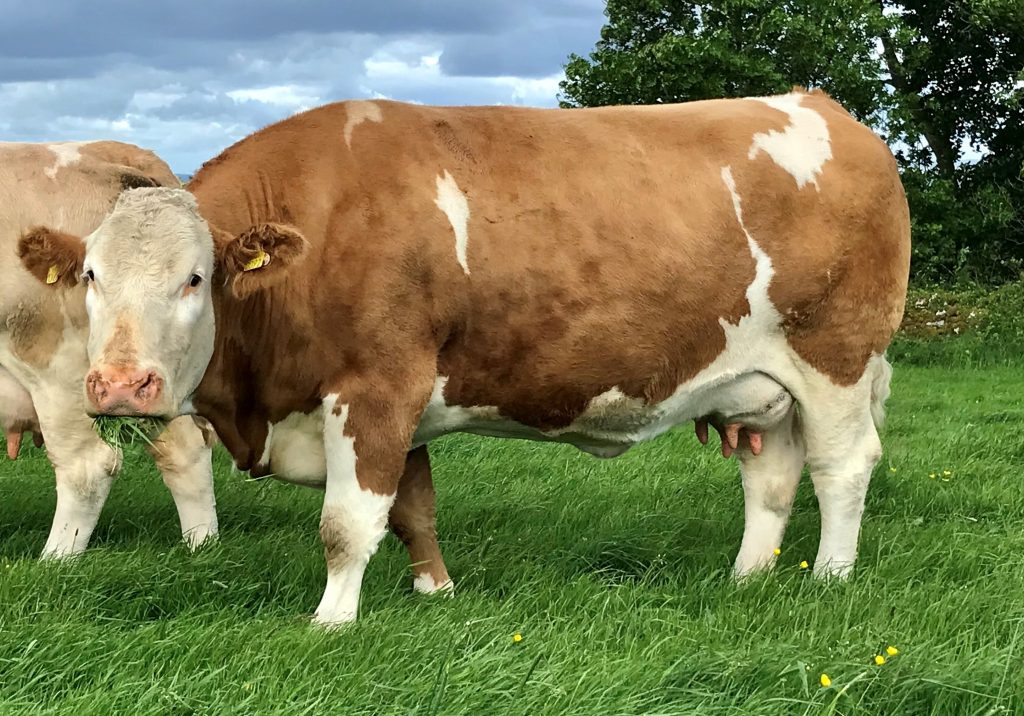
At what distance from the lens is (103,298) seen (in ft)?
13.7

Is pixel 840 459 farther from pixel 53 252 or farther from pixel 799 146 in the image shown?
pixel 53 252

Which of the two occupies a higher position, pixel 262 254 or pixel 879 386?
pixel 262 254

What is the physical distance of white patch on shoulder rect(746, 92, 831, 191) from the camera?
545 centimetres

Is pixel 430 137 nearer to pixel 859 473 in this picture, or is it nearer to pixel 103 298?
pixel 103 298

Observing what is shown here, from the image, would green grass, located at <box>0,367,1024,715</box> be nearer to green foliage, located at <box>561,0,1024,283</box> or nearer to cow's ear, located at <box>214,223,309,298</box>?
cow's ear, located at <box>214,223,309,298</box>

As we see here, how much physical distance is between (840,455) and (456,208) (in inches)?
94.5

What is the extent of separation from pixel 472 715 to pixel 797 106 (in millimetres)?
3743

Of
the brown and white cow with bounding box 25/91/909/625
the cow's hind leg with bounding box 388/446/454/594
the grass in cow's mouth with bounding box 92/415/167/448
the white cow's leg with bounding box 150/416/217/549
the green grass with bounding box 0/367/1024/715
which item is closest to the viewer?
the green grass with bounding box 0/367/1024/715

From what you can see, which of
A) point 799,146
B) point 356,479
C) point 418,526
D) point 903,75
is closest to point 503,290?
point 356,479

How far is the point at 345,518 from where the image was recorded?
4715 millimetres

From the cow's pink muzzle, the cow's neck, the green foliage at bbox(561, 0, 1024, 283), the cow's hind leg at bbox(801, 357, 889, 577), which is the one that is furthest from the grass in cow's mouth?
the green foliage at bbox(561, 0, 1024, 283)

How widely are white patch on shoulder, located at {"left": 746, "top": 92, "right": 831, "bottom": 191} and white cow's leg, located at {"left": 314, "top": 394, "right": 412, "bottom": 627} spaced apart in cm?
227

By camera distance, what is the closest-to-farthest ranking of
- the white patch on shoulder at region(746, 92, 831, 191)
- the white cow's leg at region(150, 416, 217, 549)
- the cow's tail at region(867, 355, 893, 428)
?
1. the white patch on shoulder at region(746, 92, 831, 191)
2. the cow's tail at region(867, 355, 893, 428)
3. the white cow's leg at region(150, 416, 217, 549)

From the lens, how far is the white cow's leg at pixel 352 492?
4.65 meters
